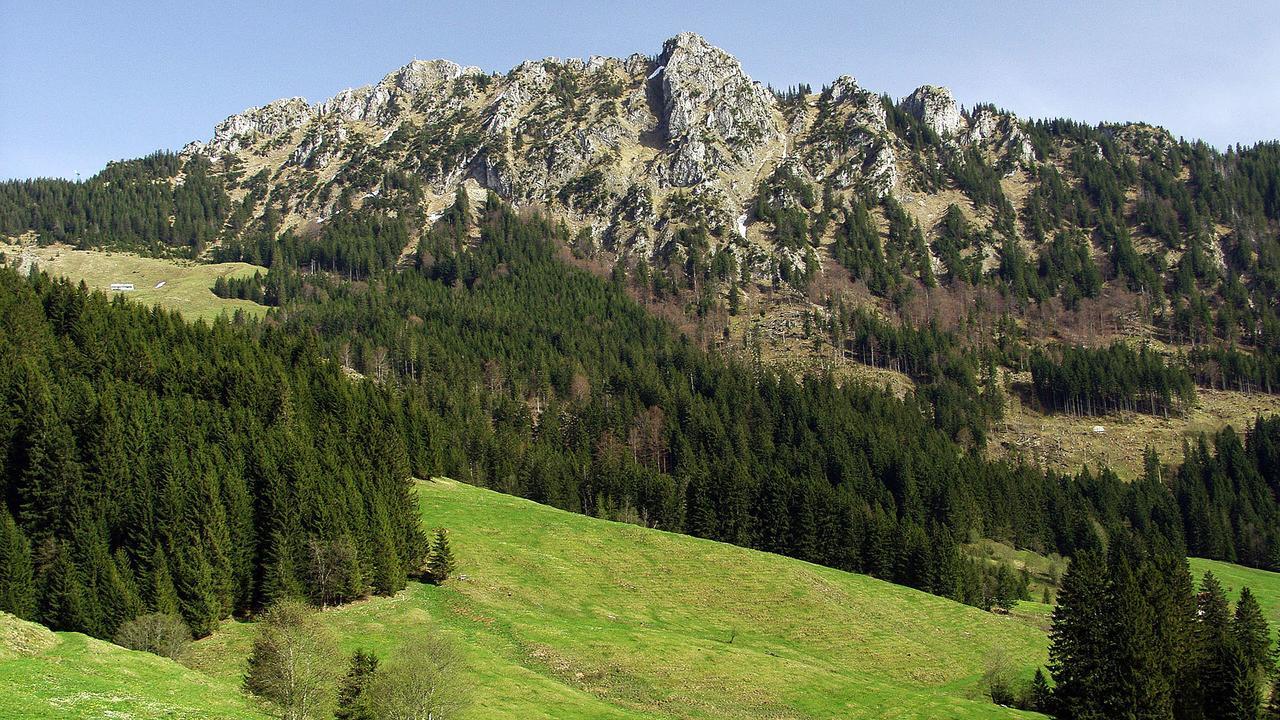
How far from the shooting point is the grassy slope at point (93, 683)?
114 ft

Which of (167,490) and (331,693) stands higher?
(167,490)

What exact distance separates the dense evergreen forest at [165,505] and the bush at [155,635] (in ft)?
10.5

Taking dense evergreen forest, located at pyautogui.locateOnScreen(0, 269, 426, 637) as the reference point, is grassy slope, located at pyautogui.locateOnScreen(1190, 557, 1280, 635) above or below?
below

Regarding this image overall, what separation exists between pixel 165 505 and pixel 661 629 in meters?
47.0

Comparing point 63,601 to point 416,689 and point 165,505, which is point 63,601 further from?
point 416,689

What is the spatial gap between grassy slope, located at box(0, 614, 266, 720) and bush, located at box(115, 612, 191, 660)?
5042 millimetres

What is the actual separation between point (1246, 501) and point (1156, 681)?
5197 inches

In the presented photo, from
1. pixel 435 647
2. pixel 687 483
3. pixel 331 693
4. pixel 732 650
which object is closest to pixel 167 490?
pixel 331 693

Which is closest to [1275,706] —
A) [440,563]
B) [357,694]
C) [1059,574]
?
[357,694]

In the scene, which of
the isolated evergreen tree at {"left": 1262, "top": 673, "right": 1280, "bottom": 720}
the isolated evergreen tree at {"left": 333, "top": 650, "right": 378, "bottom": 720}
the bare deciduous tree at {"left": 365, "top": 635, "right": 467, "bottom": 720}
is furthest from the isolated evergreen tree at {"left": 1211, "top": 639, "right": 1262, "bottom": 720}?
the isolated evergreen tree at {"left": 333, "top": 650, "right": 378, "bottom": 720}

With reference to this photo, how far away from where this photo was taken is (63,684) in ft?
124

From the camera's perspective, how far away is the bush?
180ft

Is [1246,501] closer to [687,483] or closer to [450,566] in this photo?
[687,483]

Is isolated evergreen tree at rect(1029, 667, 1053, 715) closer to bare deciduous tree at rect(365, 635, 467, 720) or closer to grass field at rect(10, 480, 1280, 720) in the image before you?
grass field at rect(10, 480, 1280, 720)
